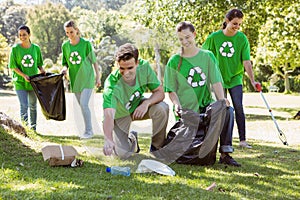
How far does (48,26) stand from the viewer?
49.4 metres

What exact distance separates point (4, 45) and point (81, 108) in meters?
21.1

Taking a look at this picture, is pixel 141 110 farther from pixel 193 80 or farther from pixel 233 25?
pixel 233 25

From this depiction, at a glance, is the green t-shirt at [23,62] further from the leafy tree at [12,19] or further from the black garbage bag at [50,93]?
the leafy tree at [12,19]

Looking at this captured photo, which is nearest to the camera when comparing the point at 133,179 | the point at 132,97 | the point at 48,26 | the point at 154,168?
the point at 133,179

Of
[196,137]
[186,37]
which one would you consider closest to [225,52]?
[186,37]

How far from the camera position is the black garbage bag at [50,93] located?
5.84 meters

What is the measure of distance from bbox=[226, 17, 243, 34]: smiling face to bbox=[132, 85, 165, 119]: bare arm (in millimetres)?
1487

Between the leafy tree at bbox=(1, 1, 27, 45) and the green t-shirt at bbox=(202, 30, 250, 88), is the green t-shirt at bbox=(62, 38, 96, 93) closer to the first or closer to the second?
the green t-shirt at bbox=(202, 30, 250, 88)

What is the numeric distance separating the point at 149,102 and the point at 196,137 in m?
0.52

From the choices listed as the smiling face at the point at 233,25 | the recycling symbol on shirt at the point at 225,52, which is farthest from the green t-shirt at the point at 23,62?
the smiling face at the point at 233,25

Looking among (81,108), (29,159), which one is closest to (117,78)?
(29,159)

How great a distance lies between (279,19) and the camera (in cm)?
1284

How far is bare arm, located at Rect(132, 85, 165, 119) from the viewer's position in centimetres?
408

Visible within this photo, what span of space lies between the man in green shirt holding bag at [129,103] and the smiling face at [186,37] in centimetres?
39
